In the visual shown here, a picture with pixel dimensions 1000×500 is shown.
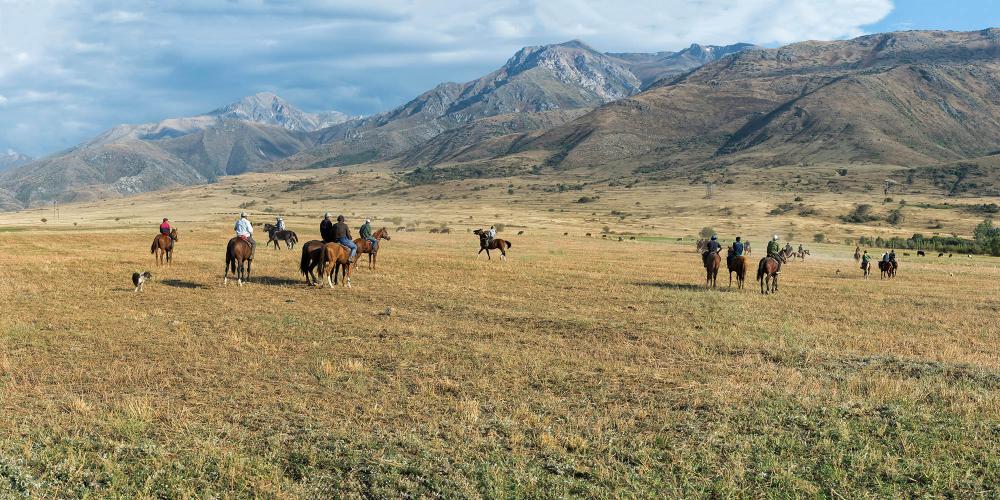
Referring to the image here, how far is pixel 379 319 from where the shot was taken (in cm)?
1748

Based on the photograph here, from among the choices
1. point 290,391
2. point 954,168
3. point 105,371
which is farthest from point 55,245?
point 954,168

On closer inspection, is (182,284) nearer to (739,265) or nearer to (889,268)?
(739,265)

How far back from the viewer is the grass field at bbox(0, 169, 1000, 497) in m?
7.56

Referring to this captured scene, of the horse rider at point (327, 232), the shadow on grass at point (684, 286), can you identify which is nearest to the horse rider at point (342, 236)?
the horse rider at point (327, 232)

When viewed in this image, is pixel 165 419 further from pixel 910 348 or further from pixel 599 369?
pixel 910 348

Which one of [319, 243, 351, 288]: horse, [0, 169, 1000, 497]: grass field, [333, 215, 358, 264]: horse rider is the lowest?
[0, 169, 1000, 497]: grass field

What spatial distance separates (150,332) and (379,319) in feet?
18.7

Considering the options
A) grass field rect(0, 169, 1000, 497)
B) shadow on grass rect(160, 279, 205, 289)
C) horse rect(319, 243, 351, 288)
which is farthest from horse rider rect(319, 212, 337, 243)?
shadow on grass rect(160, 279, 205, 289)

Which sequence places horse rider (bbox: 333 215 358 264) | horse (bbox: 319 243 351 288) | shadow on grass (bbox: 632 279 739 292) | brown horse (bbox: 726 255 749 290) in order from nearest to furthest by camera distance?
horse (bbox: 319 243 351 288), horse rider (bbox: 333 215 358 264), brown horse (bbox: 726 255 749 290), shadow on grass (bbox: 632 279 739 292)

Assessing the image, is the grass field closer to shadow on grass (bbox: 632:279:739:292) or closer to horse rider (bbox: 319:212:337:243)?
horse rider (bbox: 319:212:337:243)

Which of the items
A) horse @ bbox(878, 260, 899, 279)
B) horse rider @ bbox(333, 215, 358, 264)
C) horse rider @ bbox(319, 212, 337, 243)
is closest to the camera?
horse rider @ bbox(333, 215, 358, 264)

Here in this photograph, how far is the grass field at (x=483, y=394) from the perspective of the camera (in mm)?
7562

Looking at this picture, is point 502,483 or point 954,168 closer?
point 502,483

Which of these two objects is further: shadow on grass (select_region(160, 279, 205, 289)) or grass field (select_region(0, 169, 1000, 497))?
shadow on grass (select_region(160, 279, 205, 289))
